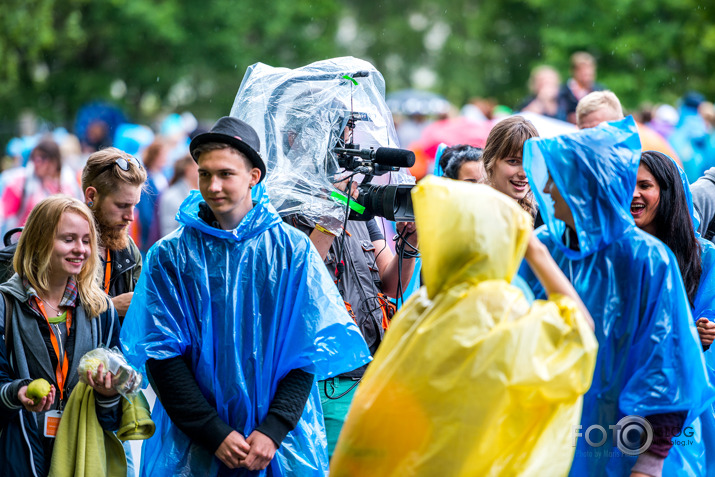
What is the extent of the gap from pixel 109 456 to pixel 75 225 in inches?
36.1

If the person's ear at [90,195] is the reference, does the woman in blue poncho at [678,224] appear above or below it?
below

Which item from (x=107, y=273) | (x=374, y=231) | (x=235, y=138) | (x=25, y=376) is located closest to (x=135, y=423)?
(x=25, y=376)

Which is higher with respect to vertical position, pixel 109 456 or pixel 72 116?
pixel 72 116

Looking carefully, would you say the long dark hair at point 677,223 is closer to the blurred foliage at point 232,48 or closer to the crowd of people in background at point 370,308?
the crowd of people in background at point 370,308

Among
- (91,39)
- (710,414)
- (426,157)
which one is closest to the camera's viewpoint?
(710,414)

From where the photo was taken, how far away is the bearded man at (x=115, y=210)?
4281mm

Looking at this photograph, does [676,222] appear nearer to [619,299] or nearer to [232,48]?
[619,299]

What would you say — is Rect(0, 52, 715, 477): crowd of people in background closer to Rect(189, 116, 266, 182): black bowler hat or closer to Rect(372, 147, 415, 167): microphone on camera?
Rect(189, 116, 266, 182): black bowler hat

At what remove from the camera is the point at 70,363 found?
369 cm

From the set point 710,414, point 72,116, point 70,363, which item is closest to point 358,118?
point 70,363

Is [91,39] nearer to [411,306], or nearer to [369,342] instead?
[369,342]

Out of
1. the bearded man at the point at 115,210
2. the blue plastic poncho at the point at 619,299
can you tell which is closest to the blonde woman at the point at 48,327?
the bearded man at the point at 115,210

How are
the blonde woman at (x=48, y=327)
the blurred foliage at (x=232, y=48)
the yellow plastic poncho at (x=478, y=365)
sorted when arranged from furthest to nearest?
the blurred foliage at (x=232, y=48) → the blonde woman at (x=48, y=327) → the yellow plastic poncho at (x=478, y=365)

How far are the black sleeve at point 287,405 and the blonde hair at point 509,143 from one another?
1.39 meters
